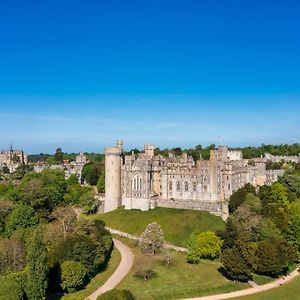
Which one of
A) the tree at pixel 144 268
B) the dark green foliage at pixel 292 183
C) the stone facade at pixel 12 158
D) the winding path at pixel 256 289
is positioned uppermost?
the stone facade at pixel 12 158

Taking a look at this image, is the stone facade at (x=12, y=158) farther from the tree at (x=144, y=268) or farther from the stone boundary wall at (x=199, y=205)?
the tree at (x=144, y=268)

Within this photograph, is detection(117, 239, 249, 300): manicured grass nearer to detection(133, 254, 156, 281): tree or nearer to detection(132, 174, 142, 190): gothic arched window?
detection(133, 254, 156, 281): tree

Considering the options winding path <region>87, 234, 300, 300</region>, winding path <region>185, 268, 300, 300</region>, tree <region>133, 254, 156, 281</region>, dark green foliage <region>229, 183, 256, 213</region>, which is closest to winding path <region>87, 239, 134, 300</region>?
winding path <region>87, 234, 300, 300</region>

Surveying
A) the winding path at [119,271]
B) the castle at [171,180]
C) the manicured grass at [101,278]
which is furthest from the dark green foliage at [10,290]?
the castle at [171,180]

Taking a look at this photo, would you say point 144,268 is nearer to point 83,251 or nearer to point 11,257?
point 83,251

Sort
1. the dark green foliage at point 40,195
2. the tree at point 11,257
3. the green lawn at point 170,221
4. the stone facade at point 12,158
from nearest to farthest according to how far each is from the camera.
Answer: the tree at point 11,257 → the green lawn at point 170,221 → the dark green foliage at point 40,195 → the stone facade at point 12,158

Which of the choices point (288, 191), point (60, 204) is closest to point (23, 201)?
point (60, 204)

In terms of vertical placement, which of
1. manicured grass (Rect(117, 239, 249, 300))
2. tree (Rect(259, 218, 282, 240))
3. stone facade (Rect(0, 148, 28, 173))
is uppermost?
stone facade (Rect(0, 148, 28, 173))

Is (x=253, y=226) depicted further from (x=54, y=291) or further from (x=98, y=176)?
(x=98, y=176)
